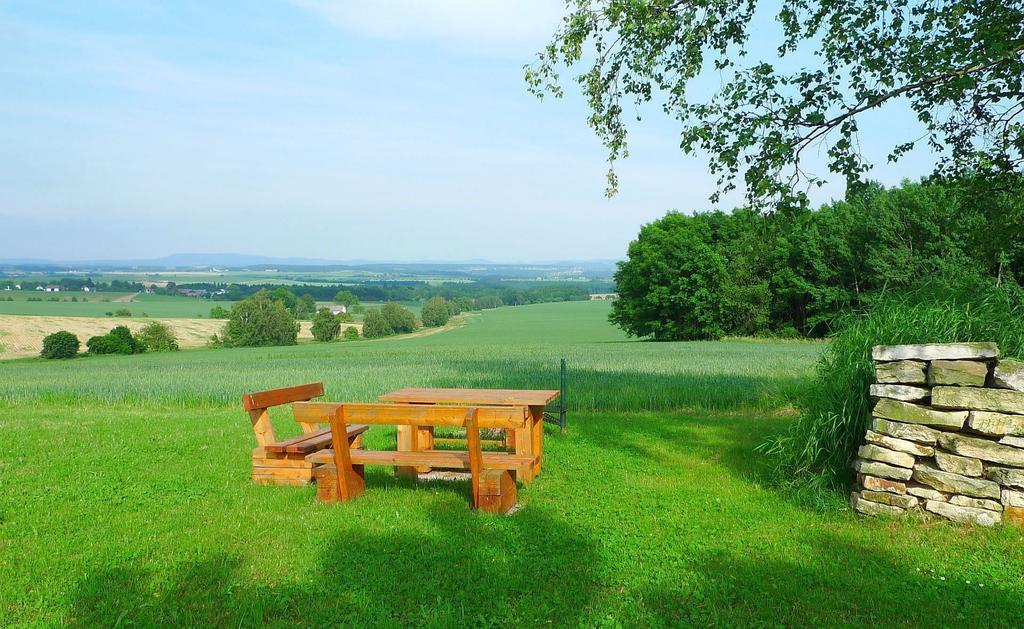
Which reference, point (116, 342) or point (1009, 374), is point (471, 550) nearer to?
point (1009, 374)

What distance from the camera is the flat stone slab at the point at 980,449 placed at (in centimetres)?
519

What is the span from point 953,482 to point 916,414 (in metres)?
0.58

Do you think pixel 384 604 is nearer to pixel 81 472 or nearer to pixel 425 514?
pixel 425 514

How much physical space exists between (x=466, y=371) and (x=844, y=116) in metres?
12.2

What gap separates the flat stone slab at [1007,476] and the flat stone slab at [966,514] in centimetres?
24

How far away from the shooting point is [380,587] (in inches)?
173

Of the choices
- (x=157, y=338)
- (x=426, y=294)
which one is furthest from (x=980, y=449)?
(x=426, y=294)

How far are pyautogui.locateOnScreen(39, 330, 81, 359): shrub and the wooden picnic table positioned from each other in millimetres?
51609

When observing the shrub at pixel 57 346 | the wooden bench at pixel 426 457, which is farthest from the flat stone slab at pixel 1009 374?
the shrub at pixel 57 346

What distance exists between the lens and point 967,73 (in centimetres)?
765

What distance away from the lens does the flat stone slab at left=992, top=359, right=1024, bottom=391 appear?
206 inches

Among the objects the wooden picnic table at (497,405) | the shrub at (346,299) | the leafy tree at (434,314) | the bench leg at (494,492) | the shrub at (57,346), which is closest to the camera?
the bench leg at (494,492)

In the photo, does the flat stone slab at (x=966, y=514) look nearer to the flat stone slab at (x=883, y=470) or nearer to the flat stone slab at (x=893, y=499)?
the flat stone slab at (x=893, y=499)

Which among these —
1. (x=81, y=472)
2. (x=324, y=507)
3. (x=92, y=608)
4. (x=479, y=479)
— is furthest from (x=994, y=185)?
(x=81, y=472)
